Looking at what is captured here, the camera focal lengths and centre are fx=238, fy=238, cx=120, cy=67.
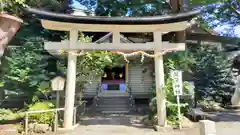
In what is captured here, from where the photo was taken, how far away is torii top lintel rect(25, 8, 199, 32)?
9094 mm

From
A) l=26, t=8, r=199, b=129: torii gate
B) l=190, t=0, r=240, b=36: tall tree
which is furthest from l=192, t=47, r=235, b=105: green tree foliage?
l=26, t=8, r=199, b=129: torii gate

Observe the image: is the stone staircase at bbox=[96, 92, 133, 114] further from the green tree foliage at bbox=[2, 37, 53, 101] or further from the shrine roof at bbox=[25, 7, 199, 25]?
the shrine roof at bbox=[25, 7, 199, 25]

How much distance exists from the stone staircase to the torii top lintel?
6.97 metres

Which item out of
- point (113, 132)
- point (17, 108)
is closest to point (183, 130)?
point (113, 132)

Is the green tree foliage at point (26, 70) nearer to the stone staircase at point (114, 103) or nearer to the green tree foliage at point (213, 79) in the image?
the stone staircase at point (114, 103)

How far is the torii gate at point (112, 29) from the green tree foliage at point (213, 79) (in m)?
7.43

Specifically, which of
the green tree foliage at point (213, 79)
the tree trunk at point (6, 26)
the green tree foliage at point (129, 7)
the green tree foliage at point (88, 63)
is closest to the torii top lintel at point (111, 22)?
the green tree foliage at point (88, 63)

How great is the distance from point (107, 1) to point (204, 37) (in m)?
8.76

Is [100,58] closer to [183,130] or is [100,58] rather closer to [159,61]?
[159,61]

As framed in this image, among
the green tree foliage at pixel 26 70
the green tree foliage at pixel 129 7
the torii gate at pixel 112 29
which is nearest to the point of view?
the torii gate at pixel 112 29

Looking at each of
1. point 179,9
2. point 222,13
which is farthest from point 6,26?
point 222,13

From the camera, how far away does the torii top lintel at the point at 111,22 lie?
909cm

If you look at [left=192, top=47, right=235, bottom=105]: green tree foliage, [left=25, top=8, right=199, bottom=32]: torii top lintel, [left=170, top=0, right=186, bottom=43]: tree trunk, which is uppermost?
[left=170, top=0, right=186, bottom=43]: tree trunk

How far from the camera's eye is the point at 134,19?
9.35 m
